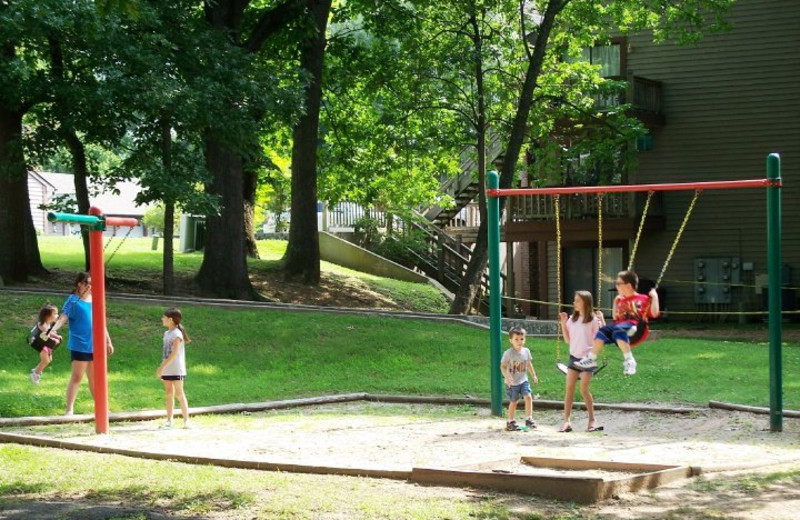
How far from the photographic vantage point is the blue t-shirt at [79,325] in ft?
46.4

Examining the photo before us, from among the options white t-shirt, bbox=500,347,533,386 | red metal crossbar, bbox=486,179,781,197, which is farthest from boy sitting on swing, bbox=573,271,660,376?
red metal crossbar, bbox=486,179,781,197

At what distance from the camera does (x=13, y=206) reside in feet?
82.7

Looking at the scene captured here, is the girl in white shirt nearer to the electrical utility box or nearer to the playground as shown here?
the playground

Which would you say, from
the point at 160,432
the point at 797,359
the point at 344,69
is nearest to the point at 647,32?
the point at 344,69

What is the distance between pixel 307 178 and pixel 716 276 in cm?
1245

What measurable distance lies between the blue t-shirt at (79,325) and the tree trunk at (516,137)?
14492 mm

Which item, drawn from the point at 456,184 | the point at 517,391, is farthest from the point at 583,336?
the point at 456,184

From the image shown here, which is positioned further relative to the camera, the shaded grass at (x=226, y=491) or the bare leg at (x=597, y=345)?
the bare leg at (x=597, y=345)

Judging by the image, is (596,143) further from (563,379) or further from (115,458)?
(115,458)

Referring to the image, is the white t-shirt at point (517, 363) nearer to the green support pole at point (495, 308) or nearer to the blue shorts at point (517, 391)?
the blue shorts at point (517, 391)

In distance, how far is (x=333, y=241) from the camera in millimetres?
41031

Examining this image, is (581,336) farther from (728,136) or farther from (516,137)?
(728,136)

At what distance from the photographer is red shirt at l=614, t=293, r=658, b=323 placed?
43.6 feet

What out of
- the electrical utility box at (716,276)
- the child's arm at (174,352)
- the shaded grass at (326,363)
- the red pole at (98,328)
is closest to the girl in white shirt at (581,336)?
the shaded grass at (326,363)
